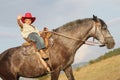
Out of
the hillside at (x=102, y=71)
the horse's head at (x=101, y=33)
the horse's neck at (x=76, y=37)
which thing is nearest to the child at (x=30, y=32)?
the horse's neck at (x=76, y=37)

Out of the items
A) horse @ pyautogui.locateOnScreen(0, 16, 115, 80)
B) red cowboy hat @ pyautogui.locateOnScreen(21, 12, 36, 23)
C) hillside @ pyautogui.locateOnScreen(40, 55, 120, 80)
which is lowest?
hillside @ pyautogui.locateOnScreen(40, 55, 120, 80)

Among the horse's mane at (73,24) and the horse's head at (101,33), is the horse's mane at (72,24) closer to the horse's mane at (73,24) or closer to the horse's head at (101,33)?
the horse's mane at (73,24)

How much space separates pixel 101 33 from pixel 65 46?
1484 millimetres

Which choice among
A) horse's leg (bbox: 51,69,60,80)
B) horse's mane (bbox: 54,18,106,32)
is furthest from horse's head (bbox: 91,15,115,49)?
horse's leg (bbox: 51,69,60,80)

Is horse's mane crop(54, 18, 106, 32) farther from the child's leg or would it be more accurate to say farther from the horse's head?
the child's leg

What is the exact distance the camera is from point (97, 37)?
579 inches

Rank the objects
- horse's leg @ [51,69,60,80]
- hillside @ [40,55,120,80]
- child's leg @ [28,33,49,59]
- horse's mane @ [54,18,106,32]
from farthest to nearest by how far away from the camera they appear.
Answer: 1. hillside @ [40,55,120,80]
2. horse's mane @ [54,18,106,32]
3. child's leg @ [28,33,49,59]
4. horse's leg @ [51,69,60,80]

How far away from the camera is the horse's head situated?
48.0ft

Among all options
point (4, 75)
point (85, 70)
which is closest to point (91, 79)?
point (85, 70)

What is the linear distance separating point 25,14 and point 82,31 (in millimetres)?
2457

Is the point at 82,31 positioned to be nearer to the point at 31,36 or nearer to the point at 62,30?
the point at 62,30

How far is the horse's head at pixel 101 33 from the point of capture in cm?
1462

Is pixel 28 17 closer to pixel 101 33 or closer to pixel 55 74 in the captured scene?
pixel 55 74

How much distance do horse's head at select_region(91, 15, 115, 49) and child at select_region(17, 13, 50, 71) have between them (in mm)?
2063
